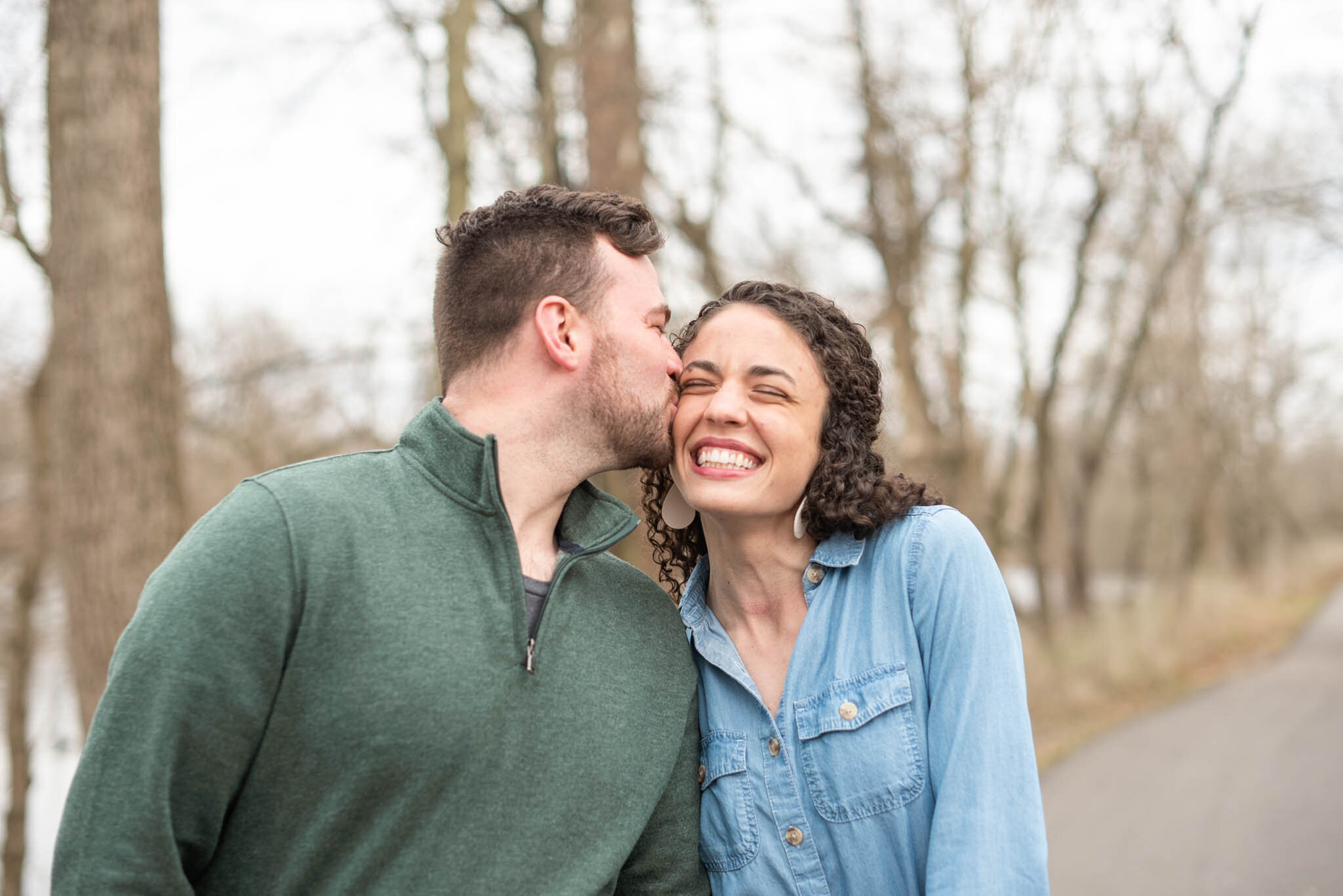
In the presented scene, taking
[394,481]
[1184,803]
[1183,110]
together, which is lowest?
[1184,803]

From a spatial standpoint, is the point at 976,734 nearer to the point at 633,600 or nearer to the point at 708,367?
the point at 633,600

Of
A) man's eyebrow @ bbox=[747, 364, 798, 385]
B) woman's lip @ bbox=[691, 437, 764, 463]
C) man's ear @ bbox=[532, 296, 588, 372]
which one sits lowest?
woman's lip @ bbox=[691, 437, 764, 463]

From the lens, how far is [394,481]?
2.17m

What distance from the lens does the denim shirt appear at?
2102 mm

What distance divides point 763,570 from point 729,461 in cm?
31

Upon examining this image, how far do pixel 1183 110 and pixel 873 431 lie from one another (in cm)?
1170

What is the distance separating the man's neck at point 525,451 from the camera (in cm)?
236

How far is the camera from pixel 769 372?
2.58m

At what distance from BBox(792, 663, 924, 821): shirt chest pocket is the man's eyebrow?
2.33ft

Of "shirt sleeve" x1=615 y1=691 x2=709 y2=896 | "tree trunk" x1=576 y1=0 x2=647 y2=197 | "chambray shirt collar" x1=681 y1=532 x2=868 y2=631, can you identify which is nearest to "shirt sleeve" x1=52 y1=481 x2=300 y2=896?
"shirt sleeve" x1=615 y1=691 x2=709 y2=896

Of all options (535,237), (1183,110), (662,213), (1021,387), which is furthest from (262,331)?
(535,237)

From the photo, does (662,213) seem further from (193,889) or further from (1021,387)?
(193,889)

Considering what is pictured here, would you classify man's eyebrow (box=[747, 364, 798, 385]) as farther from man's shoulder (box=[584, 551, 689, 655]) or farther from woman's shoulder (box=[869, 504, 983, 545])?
man's shoulder (box=[584, 551, 689, 655])

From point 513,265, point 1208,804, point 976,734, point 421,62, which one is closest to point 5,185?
point 421,62
